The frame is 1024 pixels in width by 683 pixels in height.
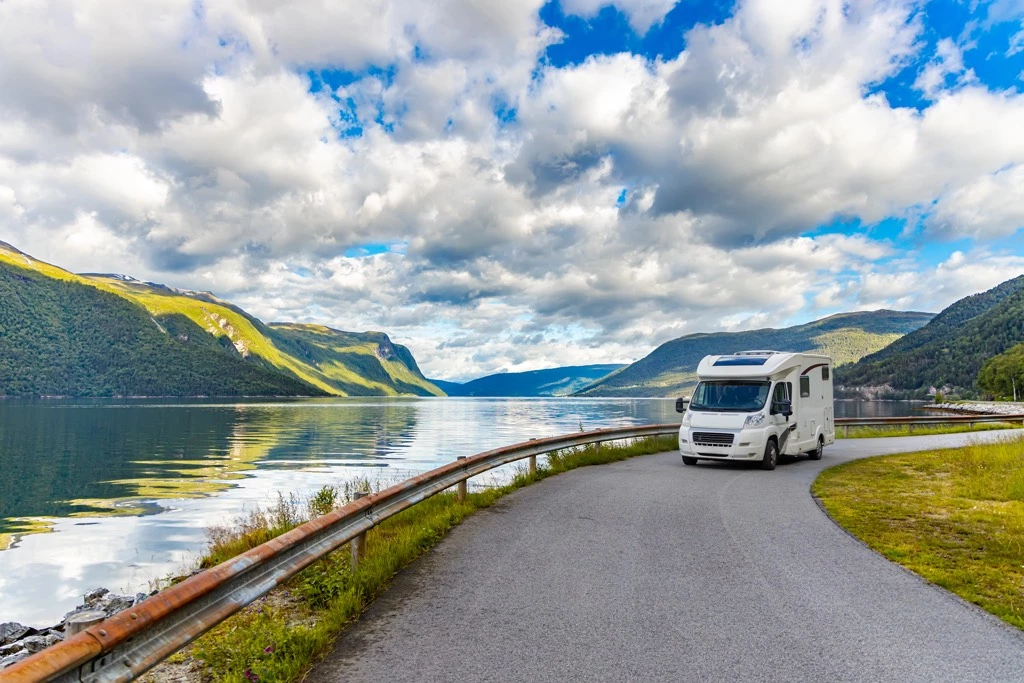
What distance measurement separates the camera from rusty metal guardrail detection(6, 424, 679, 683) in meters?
3.22

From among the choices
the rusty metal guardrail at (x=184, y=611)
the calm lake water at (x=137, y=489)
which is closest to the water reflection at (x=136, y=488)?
the calm lake water at (x=137, y=489)

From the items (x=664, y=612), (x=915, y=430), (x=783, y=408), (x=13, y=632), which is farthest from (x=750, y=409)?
(x=915, y=430)

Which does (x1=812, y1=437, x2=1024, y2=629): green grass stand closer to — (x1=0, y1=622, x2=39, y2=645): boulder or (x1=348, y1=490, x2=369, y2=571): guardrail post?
(x1=348, y1=490, x2=369, y2=571): guardrail post

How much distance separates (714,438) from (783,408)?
2.27 m

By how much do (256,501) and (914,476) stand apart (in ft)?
58.8

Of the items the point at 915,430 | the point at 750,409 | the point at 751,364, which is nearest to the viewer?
the point at 750,409

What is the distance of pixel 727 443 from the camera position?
18125 millimetres

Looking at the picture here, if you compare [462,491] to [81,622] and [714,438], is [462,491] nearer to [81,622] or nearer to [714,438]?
[714,438]

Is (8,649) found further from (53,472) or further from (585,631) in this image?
(53,472)

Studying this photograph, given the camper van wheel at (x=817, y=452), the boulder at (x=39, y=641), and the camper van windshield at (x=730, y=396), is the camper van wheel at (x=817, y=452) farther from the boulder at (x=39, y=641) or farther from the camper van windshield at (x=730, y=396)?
the boulder at (x=39, y=641)

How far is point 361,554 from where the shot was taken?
25.3ft

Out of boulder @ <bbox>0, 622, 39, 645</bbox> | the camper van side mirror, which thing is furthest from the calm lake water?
the camper van side mirror

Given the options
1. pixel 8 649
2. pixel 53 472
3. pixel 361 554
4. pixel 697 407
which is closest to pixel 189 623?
pixel 361 554

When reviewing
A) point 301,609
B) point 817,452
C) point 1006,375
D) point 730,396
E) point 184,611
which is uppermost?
point 1006,375
